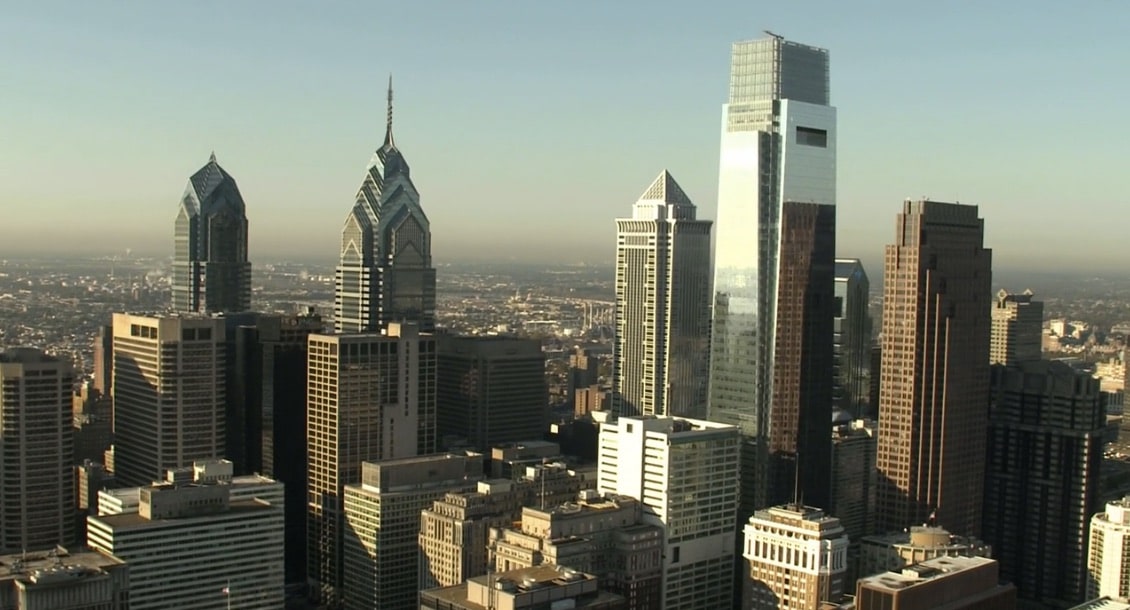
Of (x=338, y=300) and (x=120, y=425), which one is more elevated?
(x=338, y=300)

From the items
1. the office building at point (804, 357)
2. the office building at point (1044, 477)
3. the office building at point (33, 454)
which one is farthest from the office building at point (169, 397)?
the office building at point (1044, 477)

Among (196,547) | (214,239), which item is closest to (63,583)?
(196,547)

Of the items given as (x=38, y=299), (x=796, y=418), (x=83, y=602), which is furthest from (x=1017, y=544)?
(x=38, y=299)

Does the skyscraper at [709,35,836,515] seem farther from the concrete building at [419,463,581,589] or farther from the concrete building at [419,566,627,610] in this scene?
the concrete building at [419,566,627,610]

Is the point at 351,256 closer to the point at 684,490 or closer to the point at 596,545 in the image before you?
the point at 684,490

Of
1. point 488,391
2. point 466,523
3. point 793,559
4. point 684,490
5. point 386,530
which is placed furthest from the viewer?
point 488,391

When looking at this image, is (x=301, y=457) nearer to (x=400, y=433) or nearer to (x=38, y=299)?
(x=400, y=433)

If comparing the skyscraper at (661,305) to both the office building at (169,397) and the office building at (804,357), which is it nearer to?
the office building at (804,357)
